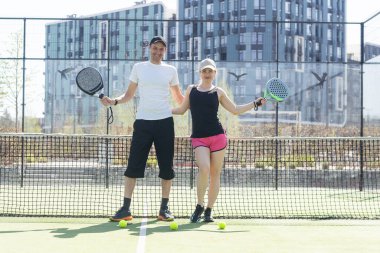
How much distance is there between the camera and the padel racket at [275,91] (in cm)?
609

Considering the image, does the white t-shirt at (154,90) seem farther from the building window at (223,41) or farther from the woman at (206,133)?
the building window at (223,41)

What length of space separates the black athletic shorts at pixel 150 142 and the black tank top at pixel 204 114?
0.89 ft

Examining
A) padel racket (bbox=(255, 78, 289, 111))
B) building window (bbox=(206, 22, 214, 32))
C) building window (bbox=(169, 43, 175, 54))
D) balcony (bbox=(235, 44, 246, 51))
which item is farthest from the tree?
building window (bbox=(206, 22, 214, 32))

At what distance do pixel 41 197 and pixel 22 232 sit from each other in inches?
146

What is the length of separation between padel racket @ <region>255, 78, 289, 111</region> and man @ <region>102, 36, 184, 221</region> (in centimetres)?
101

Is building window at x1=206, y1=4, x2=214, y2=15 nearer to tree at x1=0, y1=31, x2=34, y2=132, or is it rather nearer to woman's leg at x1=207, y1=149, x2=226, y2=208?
tree at x1=0, y1=31, x2=34, y2=132

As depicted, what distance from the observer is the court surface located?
175 inches

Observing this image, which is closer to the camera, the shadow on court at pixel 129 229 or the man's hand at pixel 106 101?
the shadow on court at pixel 129 229

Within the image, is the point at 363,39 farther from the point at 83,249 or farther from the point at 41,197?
the point at 83,249

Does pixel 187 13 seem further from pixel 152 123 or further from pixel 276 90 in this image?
pixel 152 123

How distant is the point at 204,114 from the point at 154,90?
56 cm

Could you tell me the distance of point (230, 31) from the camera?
2335 inches

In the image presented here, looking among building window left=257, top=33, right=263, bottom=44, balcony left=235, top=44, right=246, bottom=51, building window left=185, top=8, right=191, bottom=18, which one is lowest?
balcony left=235, top=44, right=246, bottom=51

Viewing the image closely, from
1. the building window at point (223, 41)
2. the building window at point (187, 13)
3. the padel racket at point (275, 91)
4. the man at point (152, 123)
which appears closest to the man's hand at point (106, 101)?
the man at point (152, 123)
